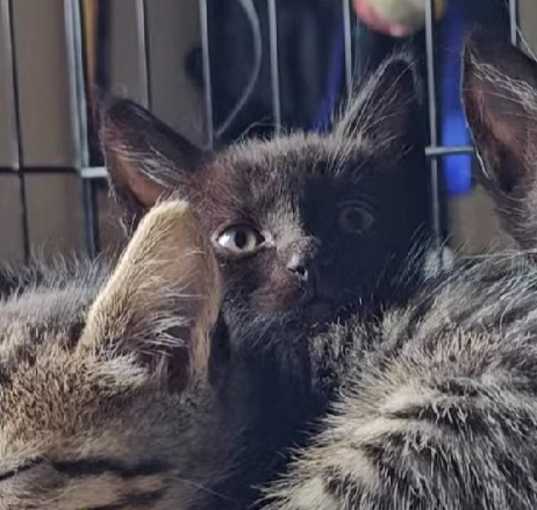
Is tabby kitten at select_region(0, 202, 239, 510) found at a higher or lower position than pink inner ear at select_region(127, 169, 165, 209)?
lower

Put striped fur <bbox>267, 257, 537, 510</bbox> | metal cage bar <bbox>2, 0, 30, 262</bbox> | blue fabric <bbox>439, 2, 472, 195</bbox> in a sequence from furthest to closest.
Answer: metal cage bar <bbox>2, 0, 30, 262</bbox> → blue fabric <bbox>439, 2, 472, 195</bbox> → striped fur <bbox>267, 257, 537, 510</bbox>

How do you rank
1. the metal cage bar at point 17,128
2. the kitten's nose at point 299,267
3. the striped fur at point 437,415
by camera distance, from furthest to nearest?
the metal cage bar at point 17,128 → the kitten's nose at point 299,267 → the striped fur at point 437,415

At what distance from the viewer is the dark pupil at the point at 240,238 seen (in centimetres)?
106

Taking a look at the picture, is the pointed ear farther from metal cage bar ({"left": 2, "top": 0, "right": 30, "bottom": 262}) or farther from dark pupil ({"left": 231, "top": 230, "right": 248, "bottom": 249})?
metal cage bar ({"left": 2, "top": 0, "right": 30, "bottom": 262})

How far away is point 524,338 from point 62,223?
68 centimetres

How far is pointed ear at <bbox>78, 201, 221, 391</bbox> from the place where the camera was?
77 centimetres

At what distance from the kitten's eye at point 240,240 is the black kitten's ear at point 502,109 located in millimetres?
274

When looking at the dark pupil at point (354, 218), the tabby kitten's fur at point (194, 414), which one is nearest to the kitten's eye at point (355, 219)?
the dark pupil at point (354, 218)

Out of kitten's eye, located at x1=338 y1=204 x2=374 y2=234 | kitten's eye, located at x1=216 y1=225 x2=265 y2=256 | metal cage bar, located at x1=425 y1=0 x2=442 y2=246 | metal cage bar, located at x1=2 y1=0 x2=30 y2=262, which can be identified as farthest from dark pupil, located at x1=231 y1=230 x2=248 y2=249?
metal cage bar, located at x1=2 y1=0 x2=30 y2=262

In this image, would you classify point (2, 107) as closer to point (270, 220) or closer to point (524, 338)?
point (270, 220)

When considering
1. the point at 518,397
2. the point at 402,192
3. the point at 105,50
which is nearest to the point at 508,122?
the point at 402,192

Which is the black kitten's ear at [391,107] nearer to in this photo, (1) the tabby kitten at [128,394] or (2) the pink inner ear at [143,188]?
(2) the pink inner ear at [143,188]

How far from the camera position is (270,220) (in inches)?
41.6

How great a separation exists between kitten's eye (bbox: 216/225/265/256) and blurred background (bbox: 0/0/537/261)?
153mm
